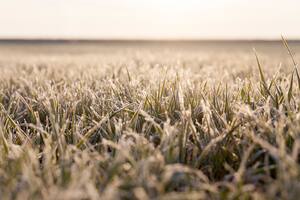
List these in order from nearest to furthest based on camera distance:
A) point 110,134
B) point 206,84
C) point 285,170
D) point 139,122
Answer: point 285,170 → point 110,134 → point 139,122 → point 206,84

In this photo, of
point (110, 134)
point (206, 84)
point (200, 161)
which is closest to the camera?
point (200, 161)

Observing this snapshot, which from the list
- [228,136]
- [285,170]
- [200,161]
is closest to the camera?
[285,170]

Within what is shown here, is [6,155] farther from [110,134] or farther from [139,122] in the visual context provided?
[139,122]

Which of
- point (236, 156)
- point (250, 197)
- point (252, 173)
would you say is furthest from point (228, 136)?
point (250, 197)

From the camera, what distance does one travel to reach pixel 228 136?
4.61ft

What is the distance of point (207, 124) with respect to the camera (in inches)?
57.6

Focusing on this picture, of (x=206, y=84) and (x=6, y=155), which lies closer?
(x=6, y=155)

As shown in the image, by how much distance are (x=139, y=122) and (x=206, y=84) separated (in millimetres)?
552

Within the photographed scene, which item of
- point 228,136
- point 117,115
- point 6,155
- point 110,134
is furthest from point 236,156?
point 6,155

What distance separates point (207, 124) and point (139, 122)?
35 centimetres

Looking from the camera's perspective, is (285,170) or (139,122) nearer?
(285,170)

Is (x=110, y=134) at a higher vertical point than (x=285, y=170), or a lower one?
lower

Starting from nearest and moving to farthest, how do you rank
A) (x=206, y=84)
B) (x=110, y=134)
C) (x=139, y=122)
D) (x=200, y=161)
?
(x=200, y=161), (x=110, y=134), (x=139, y=122), (x=206, y=84)

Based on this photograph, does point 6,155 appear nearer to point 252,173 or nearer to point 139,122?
point 139,122
